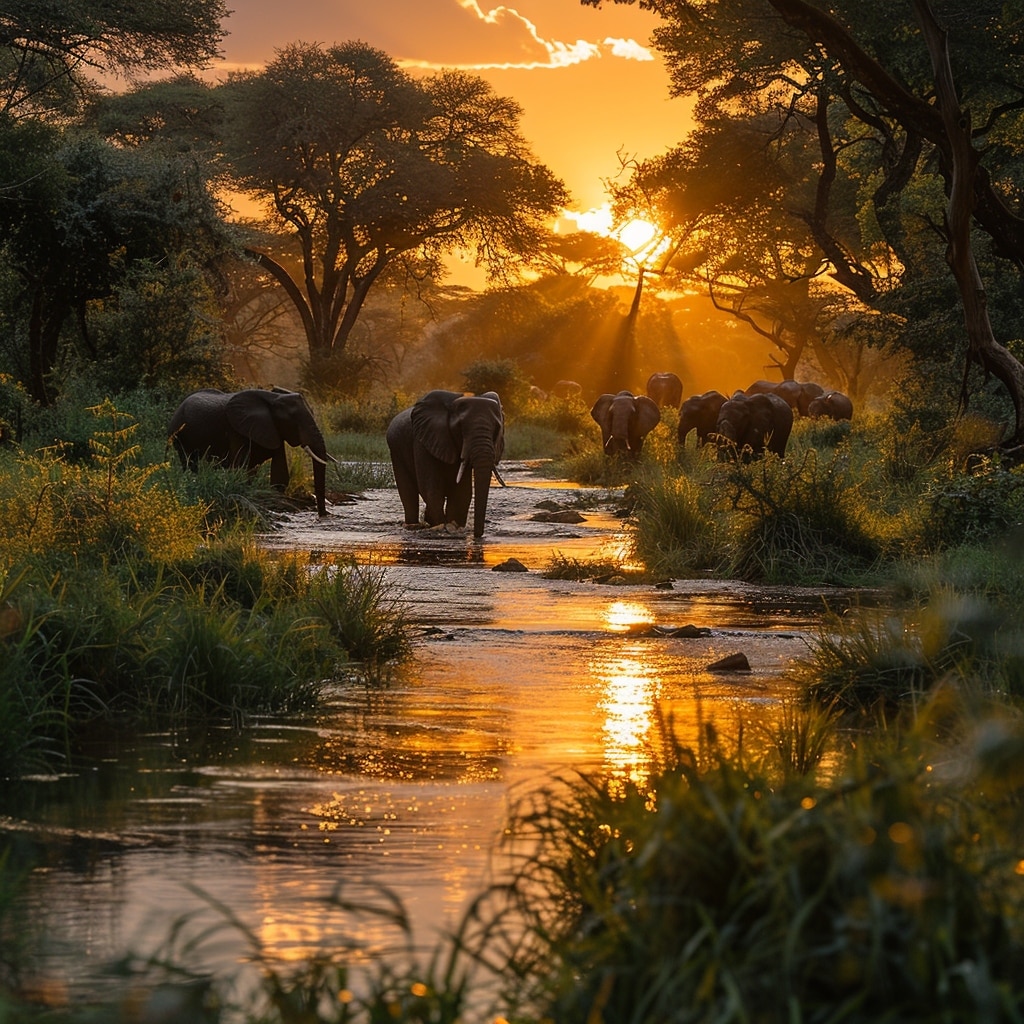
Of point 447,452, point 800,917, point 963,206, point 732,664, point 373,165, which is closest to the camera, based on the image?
point 800,917

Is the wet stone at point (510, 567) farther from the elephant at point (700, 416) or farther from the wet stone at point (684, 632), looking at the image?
the elephant at point (700, 416)

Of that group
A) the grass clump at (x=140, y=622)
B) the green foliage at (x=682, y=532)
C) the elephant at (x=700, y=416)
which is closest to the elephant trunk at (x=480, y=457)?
the green foliage at (x=682, y=532)

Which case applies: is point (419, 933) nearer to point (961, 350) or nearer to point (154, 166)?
point (961, 350)

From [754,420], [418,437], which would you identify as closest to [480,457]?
[418,437]

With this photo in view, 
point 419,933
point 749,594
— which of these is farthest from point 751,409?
point 419,933

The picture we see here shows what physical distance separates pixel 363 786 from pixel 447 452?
11671mm

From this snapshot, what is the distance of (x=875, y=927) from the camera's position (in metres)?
2.64

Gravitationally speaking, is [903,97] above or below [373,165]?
below

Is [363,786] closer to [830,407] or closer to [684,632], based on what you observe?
[684,632]

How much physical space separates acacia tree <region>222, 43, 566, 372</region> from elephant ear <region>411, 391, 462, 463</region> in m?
23.6

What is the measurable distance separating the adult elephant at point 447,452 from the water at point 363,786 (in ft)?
19.7

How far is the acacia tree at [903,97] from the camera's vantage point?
38.8ft

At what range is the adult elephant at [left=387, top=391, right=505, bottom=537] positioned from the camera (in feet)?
55.6

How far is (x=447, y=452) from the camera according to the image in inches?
675
